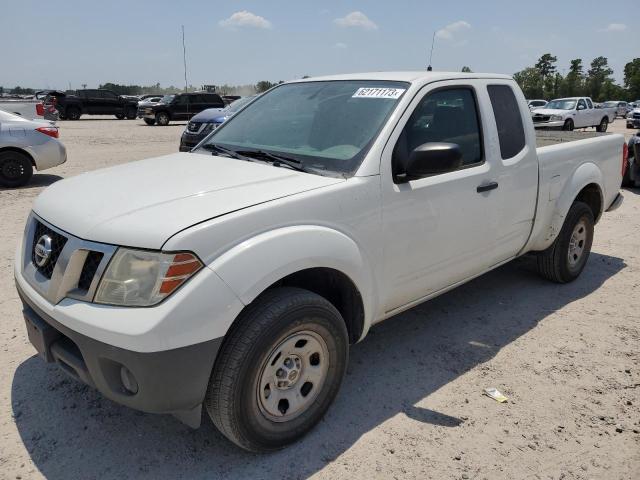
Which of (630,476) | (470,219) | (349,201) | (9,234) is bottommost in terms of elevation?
(630,476)

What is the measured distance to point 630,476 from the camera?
253 cm

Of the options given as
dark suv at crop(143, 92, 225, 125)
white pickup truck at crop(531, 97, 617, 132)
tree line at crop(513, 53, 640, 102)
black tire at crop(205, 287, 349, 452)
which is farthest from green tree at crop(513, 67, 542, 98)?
black tire at crop(205, 287, 349, 452)

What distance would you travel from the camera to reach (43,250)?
249 cm

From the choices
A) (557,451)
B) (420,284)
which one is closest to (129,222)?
(420,284)

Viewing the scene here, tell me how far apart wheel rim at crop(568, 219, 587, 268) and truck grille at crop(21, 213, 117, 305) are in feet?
13.6

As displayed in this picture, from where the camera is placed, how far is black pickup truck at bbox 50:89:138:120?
29.3 m

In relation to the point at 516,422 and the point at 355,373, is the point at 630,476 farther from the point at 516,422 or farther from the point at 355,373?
the point at 355,373

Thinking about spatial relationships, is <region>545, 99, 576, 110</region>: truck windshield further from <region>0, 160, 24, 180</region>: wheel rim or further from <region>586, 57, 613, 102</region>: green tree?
<region>586, 57, 613, 102</region>: green tree

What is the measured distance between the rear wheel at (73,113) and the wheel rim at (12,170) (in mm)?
23175

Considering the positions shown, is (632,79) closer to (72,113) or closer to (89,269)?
(72,113)

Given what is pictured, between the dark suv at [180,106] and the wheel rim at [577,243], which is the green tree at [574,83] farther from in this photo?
the wheel rim at [577,243]

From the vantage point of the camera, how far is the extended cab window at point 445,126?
3.01 meters

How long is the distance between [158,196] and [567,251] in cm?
384

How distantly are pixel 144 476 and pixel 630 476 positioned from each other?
235 cm
